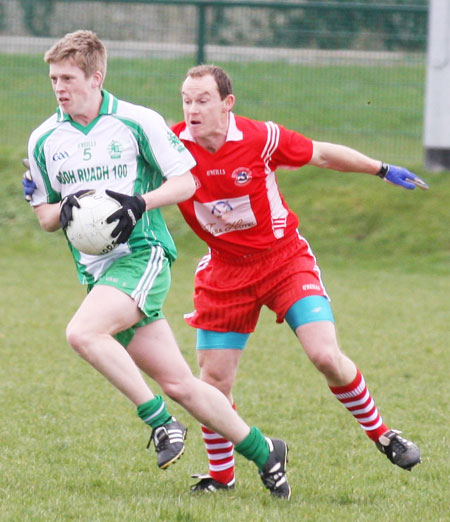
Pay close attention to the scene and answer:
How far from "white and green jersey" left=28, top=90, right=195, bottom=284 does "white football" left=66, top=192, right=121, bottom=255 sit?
0.48 feet

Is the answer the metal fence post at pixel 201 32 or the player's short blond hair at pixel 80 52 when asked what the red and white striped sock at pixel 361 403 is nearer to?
the player's short blond hair at pixel 80 52

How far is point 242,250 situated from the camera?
520 centimetres

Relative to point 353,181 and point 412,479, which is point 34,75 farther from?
point 412,479

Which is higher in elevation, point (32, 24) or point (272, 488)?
point (32, 24)

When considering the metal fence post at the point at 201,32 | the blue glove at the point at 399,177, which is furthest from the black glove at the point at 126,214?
the metal fence post at the point at 201,32

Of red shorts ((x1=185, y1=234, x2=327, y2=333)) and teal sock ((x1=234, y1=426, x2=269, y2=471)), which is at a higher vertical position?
red shorts ((x1=185, y1=234, x2=327, y2=333))

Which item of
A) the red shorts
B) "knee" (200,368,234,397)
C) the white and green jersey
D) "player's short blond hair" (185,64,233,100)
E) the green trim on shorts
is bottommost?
"knee" (200,368,234,397)

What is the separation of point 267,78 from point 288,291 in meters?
10.1

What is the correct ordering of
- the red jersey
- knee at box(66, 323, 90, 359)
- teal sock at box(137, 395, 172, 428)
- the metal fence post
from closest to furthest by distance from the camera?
knee at box(66, 323, 90, 359), teal sock at box(137, 395, 172, 428), the red jersey, the metal fence post

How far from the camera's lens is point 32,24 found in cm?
1555

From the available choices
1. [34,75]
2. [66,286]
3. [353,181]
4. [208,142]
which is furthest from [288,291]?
[34,75]

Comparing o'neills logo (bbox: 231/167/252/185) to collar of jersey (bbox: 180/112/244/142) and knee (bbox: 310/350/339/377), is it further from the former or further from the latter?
knee (bbox: 310/350/339/377)

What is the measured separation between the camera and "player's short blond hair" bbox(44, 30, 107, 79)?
14.8 feet

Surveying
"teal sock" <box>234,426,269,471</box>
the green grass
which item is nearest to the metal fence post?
the green grass
